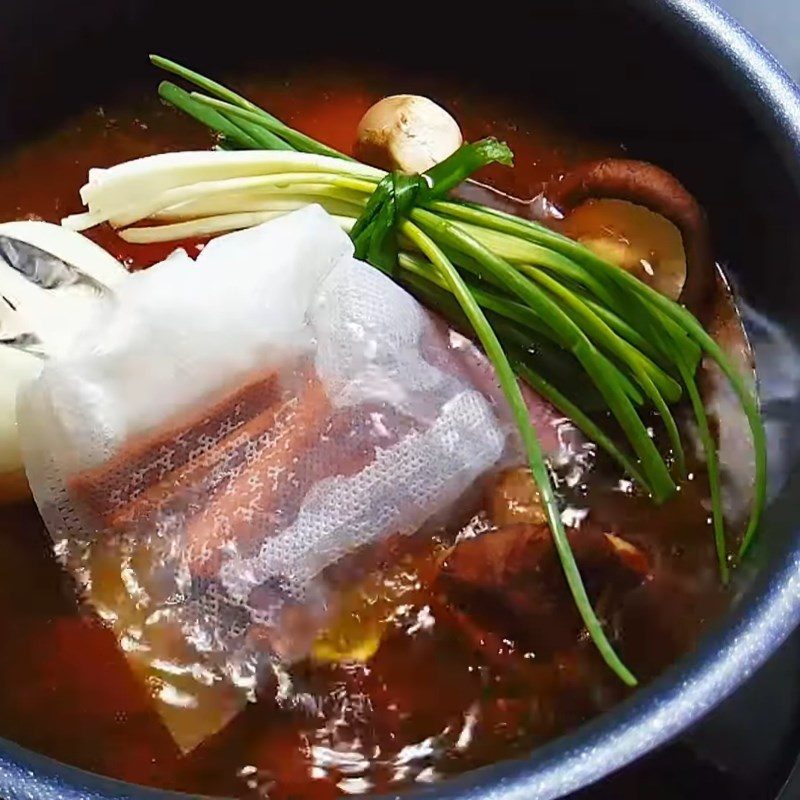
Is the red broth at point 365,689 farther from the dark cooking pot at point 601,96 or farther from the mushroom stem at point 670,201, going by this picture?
the mushroom stem at point 670,201

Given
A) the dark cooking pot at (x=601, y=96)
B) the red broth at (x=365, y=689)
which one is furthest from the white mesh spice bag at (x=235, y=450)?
the dark cooking pot at (x=601, y=96)

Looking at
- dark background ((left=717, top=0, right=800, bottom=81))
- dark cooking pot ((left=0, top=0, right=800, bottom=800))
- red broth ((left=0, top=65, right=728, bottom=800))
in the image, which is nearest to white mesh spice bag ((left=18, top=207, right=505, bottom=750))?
red broth ((left=0, top=65, right=728, bottom=800))

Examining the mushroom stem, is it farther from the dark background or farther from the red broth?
the dark background

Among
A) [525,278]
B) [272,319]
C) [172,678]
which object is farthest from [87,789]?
[525,278]

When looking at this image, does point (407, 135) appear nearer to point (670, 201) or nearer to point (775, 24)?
point (670, 201)

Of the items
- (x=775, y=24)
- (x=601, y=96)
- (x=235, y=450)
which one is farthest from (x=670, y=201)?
(x=775, y=24)

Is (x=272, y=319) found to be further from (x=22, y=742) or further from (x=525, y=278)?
(x=22, y=742)
